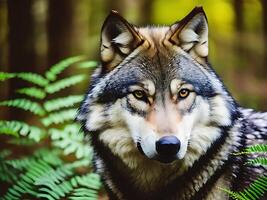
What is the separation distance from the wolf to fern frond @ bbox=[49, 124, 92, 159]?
2.94 feet

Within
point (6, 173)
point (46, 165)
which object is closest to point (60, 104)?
point (46, 165)

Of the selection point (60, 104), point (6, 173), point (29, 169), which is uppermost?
point (60, 104)

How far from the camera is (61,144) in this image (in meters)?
5.50

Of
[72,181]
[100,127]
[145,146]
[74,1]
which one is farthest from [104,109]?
[74,1]

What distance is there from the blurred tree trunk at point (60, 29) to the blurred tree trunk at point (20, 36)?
347 millimetres

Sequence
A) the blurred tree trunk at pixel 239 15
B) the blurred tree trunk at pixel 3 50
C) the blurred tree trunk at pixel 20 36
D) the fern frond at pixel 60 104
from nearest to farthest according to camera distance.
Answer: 1. the fern frond at pixel 60 104
2. the blurred tree trunk at pixel 20 36
3. the blurred tree trunk at pixel 3 50
4. the blurred tree trunk at pixel 239 15

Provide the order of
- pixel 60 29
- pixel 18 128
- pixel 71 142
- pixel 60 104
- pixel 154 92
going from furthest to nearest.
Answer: pixel 60 29
pixel 60 104
pixel 71 142
pixel 18 128
pixel 154 92

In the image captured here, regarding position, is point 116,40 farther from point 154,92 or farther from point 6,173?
point 6,173

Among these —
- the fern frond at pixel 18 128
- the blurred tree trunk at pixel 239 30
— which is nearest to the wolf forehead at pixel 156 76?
the fern frond at pixel 18 128

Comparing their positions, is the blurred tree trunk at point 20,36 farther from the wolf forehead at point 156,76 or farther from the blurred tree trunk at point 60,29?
the wolf forehead at point 156,76

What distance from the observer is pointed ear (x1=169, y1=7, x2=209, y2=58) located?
14.3 feet

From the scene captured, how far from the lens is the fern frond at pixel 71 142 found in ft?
18.0

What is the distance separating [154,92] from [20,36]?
203 inches

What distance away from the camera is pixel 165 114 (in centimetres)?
404
